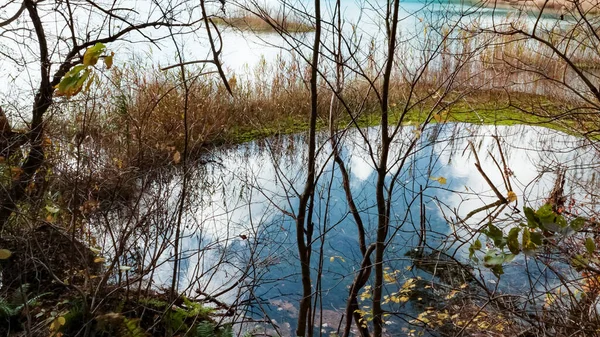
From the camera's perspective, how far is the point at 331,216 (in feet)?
12.3

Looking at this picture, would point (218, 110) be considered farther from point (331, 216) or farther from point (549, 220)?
point (549, 220)

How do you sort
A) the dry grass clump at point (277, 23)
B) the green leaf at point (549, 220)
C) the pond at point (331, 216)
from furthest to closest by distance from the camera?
Result: the pond at point (331, 216)
the dry grass clump at point (277, 23)
the green leaf at point (549, 220)

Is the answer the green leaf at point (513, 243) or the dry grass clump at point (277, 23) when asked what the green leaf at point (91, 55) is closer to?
the dry grass clump at point (277, 23)

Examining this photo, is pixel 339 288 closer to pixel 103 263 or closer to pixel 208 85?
pixel 103 263

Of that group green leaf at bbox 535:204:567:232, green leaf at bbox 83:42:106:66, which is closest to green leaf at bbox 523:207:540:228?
green leaf at bbox 535:204:567:232

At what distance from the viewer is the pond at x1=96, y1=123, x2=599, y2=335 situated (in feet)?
8.13

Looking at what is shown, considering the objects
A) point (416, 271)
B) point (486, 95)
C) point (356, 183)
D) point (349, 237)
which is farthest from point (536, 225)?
point (486, 95)

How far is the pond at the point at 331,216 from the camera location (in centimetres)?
248

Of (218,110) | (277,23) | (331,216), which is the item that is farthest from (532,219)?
(218,110)

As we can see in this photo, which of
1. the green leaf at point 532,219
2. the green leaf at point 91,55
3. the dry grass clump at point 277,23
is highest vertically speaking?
the dry grass clump at point 277,23

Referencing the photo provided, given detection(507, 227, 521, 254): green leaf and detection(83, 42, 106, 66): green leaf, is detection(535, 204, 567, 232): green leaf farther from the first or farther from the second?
detection(83, 42, 106, 66): green leaf

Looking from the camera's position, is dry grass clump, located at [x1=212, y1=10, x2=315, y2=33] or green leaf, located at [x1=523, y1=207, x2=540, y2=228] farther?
dry grass clump, located at [x1=212, y1=10, x2=315, y2=33]

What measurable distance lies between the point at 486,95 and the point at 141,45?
3.92m

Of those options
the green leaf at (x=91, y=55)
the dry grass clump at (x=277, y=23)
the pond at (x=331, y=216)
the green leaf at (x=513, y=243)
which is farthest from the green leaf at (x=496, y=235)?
the green leaf at (x=91, y=55)
